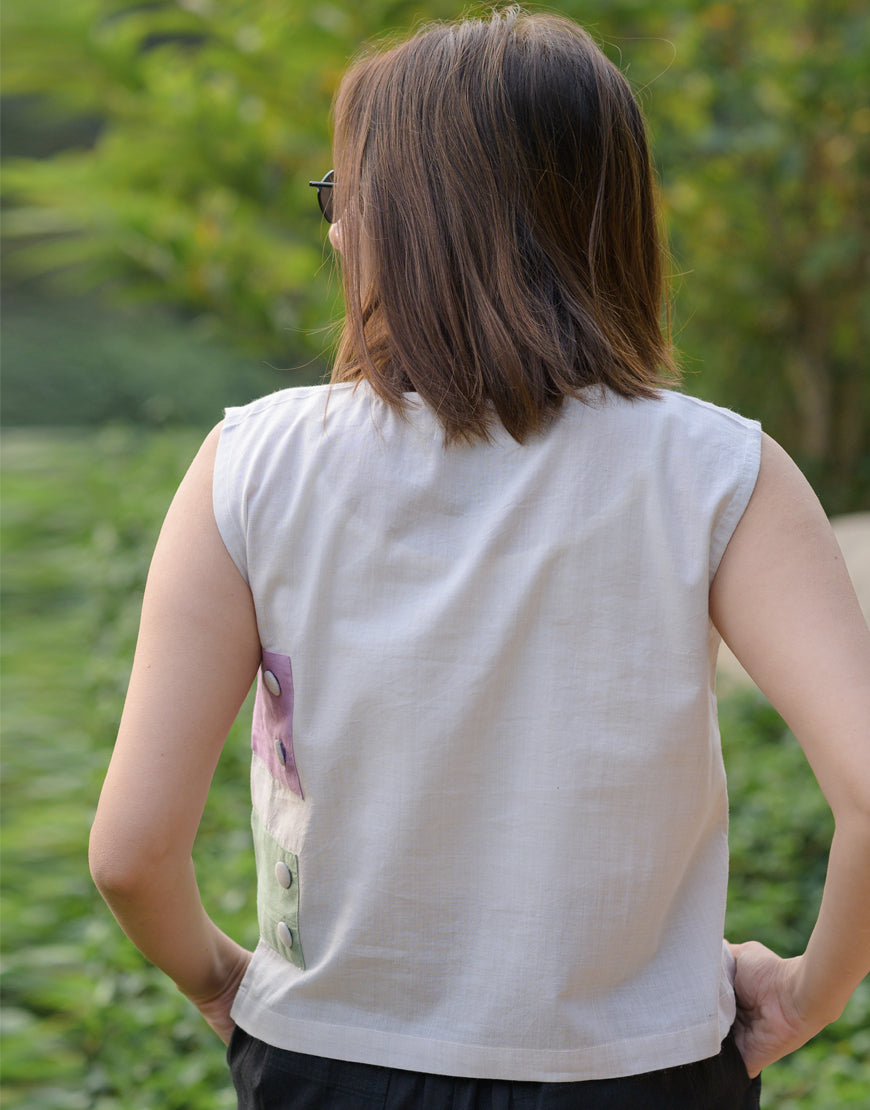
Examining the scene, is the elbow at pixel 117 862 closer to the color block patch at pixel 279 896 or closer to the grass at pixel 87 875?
the color block patch at pixel 279 896

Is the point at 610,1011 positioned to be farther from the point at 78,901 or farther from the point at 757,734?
the point at 757,734

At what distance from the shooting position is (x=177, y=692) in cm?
98

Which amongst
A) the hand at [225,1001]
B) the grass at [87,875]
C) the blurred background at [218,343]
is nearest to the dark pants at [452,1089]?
the hand at [225,1001]

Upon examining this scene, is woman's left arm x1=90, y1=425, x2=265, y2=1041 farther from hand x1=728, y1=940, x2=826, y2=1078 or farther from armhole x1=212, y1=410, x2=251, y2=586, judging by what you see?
hand x1=728, y1=940, x2=826, y2=1078

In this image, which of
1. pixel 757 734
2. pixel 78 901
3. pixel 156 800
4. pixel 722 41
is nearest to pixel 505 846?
pixel 156 800

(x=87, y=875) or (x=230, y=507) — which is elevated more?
(x=230, y=507)

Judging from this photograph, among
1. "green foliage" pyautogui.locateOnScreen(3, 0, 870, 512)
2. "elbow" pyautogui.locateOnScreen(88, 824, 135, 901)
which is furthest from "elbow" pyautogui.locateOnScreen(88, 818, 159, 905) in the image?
"green foliage" pyautogui.locateOnScreen(3, 0, 870, 512)

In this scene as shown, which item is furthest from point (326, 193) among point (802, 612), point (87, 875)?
point (87, 875)

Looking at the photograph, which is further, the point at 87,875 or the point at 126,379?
the point at 126,379

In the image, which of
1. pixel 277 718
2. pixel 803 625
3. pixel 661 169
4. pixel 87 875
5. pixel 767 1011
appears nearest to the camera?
pixel 803 625

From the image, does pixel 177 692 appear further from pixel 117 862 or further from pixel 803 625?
pixel 803 625

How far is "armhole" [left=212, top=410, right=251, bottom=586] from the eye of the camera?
0.96 metres

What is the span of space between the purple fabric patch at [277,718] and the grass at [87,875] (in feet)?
4.75

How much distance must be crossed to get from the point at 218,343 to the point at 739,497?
30.9ft
